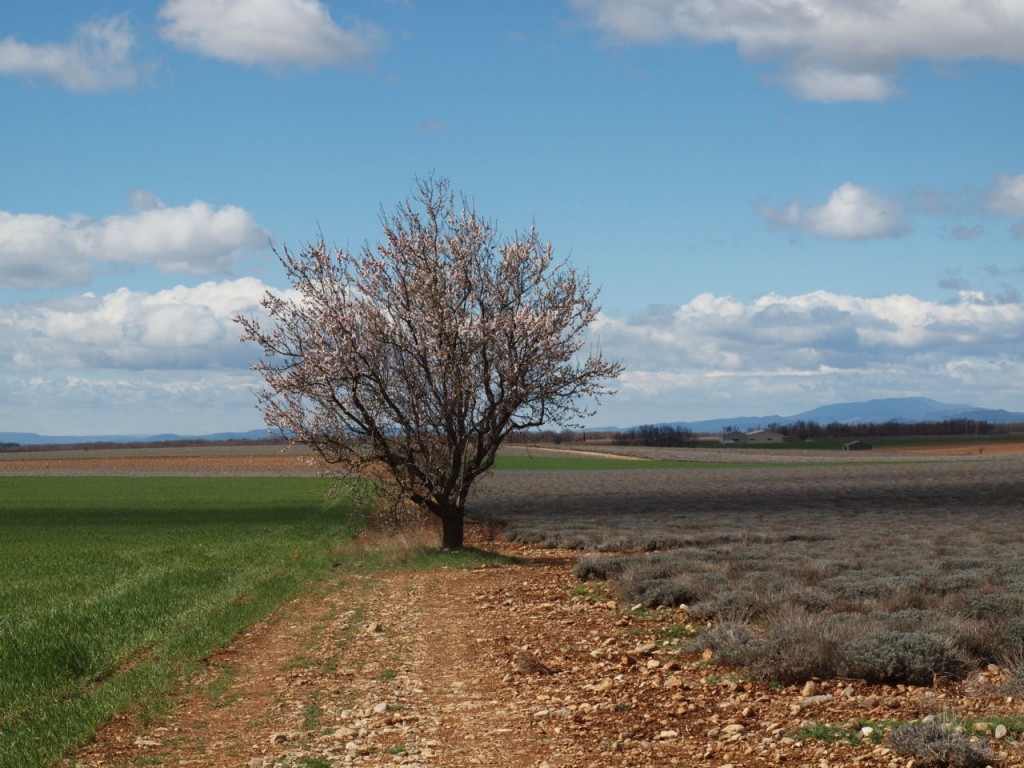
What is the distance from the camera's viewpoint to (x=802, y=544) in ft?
84.2

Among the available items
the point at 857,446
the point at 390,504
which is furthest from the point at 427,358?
the point at 857,446

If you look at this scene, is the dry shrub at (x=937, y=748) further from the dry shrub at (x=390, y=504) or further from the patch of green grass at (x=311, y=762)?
the dry shrub at (x=390, y=504)

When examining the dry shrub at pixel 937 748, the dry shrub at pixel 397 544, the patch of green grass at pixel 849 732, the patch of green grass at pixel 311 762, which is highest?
the dry shrub at pixel 937 748

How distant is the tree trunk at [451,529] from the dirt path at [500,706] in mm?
10133

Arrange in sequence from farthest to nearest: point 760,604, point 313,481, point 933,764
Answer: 1. point 313,481
2. point 760,604
3. point 933,764

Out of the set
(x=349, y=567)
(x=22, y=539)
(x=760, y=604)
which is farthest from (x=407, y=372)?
(x=22, y=539)

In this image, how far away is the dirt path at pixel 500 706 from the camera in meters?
8.48

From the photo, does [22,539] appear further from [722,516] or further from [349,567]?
[722,516]

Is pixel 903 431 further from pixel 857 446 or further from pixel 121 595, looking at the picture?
pixel 121 595

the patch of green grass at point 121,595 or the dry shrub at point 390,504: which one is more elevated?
the dry shrub at point 390,504

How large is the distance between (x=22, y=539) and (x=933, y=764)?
110 feet

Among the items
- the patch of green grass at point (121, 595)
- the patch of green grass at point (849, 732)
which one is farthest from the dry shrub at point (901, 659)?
the patch of green grass at point (121, 595)

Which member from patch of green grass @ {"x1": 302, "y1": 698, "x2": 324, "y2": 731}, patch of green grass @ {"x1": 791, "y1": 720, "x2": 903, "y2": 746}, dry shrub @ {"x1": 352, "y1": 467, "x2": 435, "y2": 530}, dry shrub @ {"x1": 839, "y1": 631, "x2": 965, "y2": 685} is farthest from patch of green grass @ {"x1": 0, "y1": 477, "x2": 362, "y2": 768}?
dry shrub @ {"x1": 839, "y1": 631, "x2": 965, "y2": 685}

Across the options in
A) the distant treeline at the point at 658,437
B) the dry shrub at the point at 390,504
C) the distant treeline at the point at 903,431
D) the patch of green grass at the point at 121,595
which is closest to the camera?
the patch of green grass at the point at 121,595
